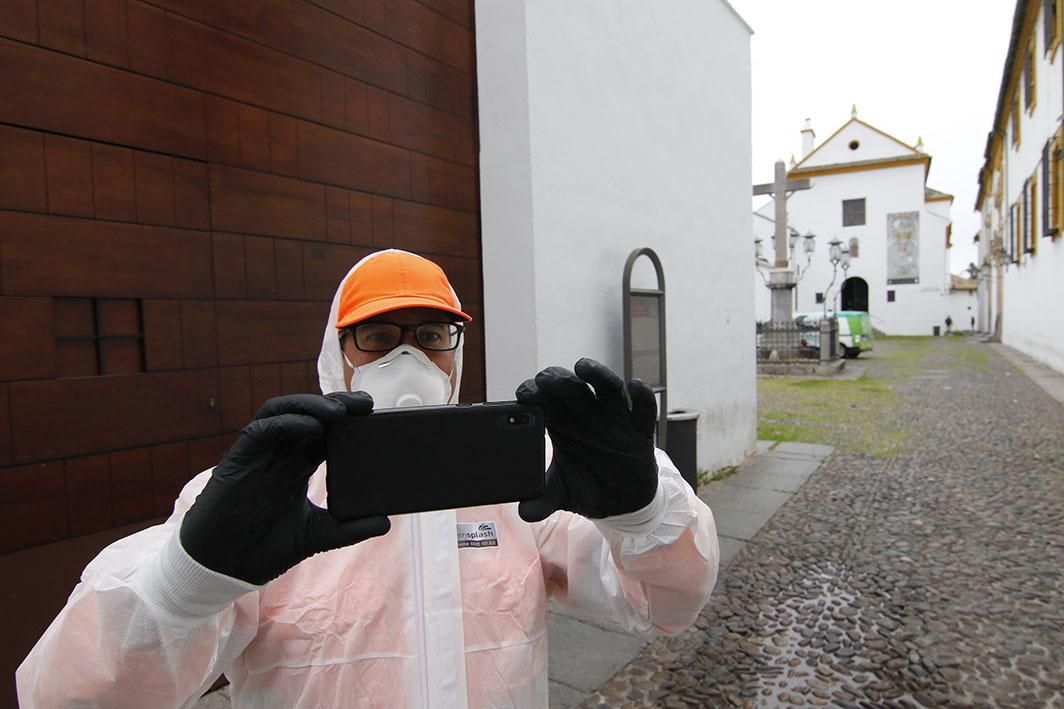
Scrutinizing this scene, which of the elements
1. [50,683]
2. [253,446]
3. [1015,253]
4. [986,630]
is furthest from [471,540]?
[1015,253]

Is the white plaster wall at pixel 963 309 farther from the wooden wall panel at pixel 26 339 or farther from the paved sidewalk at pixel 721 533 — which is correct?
the wooden wall panel at pixel 26 339

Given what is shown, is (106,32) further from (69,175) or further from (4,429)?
(4,429)

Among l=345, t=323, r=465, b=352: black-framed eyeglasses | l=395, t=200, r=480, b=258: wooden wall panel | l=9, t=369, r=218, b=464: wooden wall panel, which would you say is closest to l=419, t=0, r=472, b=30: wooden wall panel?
l=395, t=200, r=480, b=258: wooden wall panel

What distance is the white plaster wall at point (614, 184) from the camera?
4170 millimetres

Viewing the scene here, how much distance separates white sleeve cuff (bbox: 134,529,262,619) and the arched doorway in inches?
1710

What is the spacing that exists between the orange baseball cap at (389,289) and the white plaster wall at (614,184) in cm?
260

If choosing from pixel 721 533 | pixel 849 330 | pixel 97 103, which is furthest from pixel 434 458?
pixel 849 330

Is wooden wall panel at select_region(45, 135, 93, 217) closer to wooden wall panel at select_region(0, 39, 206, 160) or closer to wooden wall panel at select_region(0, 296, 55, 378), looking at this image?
wooden wall panel at select_region(0, 39, 206, 160)

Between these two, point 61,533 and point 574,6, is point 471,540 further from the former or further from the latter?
point 574,6

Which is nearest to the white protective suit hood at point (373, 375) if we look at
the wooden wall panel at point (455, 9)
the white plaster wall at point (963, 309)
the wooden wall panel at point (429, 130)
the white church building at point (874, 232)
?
the wooden wall panel at point (429, 130)

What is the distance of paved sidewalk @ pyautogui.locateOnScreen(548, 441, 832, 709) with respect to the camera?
3.13m

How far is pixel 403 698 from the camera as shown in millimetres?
1185

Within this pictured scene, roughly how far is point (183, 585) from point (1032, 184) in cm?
2173

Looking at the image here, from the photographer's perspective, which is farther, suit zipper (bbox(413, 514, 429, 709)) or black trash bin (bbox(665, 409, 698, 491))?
black trash bin (bbox(665, 409, 698, 491))
